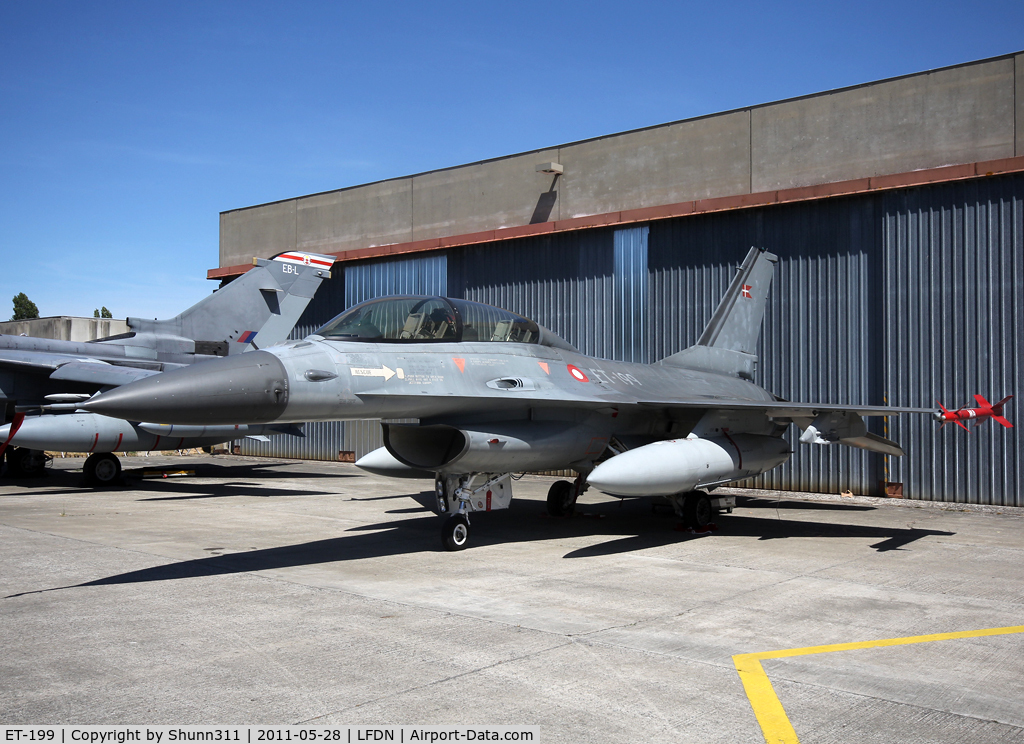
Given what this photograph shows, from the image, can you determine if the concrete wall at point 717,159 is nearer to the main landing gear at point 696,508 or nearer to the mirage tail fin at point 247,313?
the mirage tail fin at point 247,313

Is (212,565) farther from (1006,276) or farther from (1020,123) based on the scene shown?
(1020,123)

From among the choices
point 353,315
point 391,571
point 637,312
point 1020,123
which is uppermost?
point 1020,123

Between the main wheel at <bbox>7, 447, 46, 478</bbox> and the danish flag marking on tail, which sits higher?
the danish flag marking on tail

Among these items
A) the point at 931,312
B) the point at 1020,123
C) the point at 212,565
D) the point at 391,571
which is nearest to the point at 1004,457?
the point at 931,312

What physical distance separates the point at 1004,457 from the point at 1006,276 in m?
3.11

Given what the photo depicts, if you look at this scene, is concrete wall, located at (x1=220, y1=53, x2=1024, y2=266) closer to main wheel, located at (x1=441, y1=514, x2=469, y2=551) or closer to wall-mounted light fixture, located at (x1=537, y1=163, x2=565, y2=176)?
wall-mounted light fixture, located at (x1=537, y1=163, x2=565, y2=176)

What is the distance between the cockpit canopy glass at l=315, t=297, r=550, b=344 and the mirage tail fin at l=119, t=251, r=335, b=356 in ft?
35.0

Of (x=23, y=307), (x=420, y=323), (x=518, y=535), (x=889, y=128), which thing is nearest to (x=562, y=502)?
(x=518, y=535)

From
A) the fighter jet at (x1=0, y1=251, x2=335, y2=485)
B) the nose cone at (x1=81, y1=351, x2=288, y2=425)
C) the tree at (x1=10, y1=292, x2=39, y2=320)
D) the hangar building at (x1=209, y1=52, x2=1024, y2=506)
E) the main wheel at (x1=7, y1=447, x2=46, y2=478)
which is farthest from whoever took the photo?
the tree at (x1=10, y1=292, x2=39, y2=320)

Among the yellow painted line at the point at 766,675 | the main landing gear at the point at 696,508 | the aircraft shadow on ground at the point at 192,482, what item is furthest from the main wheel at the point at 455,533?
the aircraft shadow on ground at the point at 192,482

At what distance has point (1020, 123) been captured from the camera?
13.6m

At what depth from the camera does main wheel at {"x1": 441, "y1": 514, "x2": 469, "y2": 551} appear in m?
8.40

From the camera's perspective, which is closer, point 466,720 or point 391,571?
point 466,720

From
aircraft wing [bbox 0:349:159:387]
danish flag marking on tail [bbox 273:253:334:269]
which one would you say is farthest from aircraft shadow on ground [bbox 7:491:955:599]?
danish flag marking on tail [bbox 273:253:334:269]
